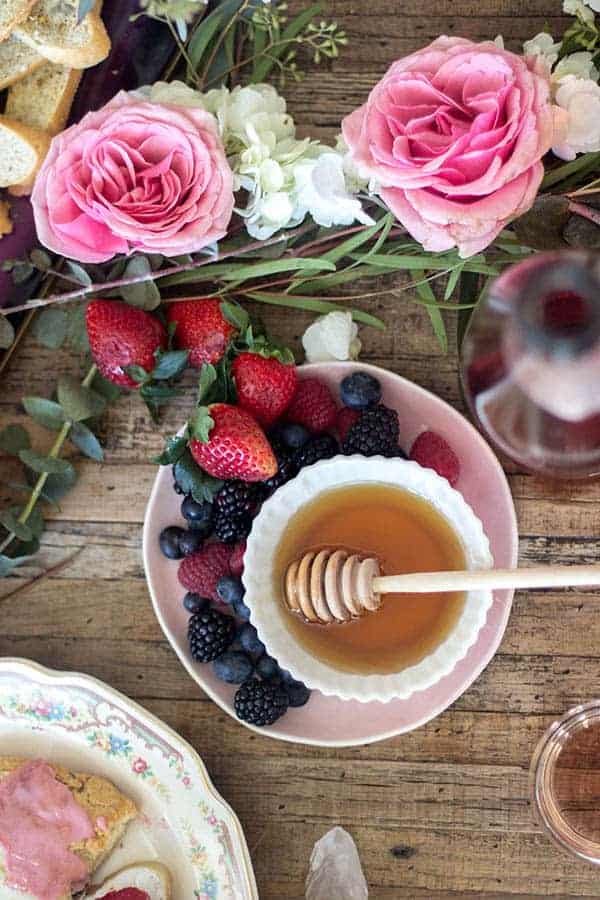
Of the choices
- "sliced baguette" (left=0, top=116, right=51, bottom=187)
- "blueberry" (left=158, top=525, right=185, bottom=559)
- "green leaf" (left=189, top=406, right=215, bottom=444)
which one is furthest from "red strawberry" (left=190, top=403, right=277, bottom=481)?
"sliced baguette" (left=0, top=116, right=51, bottom=187)

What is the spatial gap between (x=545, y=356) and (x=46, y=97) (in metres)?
0.74

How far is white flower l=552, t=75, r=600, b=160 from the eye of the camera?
105cm

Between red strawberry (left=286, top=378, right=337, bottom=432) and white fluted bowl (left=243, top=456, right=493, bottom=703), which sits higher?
red strawberry (left=286, top=378, right=337, bottom=432)

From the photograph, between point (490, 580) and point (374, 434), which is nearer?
point (490, 580)

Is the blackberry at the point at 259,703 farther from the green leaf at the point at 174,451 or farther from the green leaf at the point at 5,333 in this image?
the green leaf at the point at 5,333

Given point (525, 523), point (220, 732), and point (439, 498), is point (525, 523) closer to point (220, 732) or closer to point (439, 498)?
point (439, 498)

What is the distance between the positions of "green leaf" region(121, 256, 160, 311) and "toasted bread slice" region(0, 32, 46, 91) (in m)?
0.26

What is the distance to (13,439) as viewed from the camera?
1.28 meters

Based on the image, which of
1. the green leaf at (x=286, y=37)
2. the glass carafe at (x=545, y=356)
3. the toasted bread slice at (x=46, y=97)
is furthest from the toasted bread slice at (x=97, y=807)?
the green leaf at (x=286, y=37)

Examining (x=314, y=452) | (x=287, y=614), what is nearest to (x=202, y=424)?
(x=314, y=452)

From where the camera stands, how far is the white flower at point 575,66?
3.58 ft

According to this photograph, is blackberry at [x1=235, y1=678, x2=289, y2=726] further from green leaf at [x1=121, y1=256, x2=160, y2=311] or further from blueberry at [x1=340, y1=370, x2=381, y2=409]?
green leaf at [x1=121, y1=256, x2=160, y2=311]

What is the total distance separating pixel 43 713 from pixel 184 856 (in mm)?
246

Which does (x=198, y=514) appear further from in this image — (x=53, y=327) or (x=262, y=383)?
(x=53, y=327)
